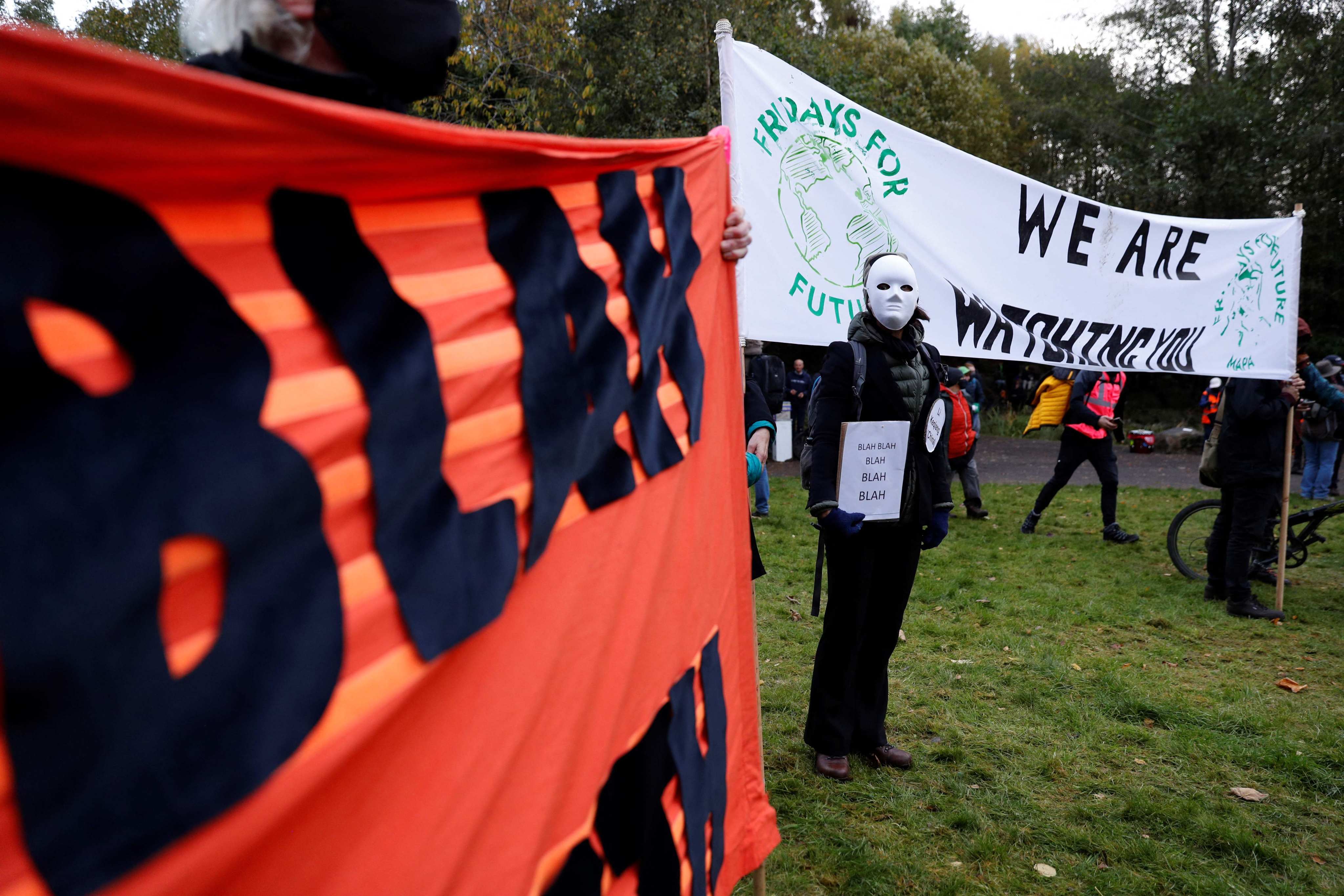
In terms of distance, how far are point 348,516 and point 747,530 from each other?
1547 mm

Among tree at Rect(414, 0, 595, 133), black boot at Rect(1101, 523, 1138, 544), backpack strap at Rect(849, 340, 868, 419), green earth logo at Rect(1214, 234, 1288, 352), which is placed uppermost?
tree at Rect(414, 0, 595, 133)

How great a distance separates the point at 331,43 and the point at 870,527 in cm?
280

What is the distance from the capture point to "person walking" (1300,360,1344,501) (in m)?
10.9

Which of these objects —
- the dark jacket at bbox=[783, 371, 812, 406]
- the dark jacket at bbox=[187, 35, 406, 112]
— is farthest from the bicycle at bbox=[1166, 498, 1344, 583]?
the dark jacket at bbox=[783, 371, 812, 406]

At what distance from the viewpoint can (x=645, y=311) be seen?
187 cm

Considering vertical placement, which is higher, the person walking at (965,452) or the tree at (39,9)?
the tree at (39,9)

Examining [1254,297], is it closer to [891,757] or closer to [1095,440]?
[1095,440]

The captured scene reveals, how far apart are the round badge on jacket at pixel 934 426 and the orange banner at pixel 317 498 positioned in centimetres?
222

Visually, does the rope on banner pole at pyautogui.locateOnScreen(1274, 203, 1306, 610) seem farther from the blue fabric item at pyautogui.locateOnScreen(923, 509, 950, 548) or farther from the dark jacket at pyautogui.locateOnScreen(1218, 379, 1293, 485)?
the blue fabric item at pyautogui.locateOnScreen(923, 509, 950, 548)

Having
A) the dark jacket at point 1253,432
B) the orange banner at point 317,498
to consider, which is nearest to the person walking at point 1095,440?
the dark jacket at point 1253,432

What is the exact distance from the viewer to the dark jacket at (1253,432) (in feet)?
20.1

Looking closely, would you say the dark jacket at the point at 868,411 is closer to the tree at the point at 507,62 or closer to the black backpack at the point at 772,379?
the black backpack at the point at 772,379

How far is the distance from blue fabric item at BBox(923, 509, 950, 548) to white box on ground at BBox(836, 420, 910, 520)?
328mm

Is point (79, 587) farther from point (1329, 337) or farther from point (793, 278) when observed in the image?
point (1329, 337)
